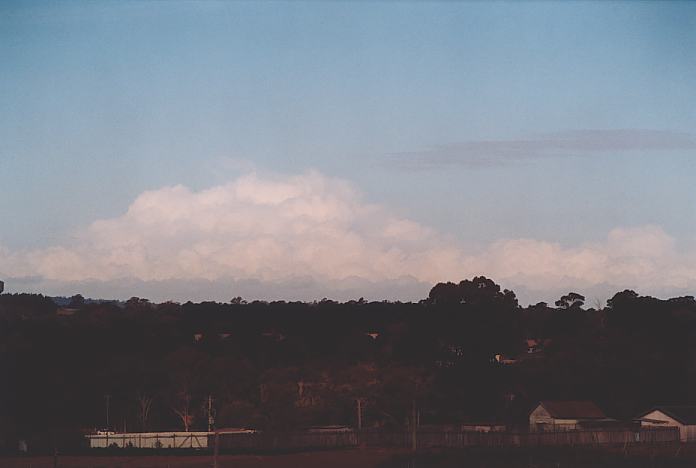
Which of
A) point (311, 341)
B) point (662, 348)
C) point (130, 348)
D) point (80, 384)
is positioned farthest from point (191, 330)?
point (662, 348)

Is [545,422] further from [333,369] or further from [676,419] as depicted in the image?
[333,369]

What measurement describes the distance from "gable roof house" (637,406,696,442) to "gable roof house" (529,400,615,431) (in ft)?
9.61

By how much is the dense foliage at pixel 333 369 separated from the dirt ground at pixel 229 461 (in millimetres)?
6589

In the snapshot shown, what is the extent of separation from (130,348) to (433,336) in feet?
80.5

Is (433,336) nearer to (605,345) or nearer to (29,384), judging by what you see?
(605,345)

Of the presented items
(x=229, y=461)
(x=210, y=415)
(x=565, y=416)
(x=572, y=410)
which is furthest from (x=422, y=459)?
(x=572, y=410)

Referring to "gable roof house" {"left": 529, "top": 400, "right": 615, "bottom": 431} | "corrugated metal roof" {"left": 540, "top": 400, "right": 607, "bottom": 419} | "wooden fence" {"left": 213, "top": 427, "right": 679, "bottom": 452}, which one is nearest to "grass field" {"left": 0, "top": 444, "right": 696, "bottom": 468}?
"wooden fence" {"left": 213, "top": 427, "right": 679, "bottom": 452}

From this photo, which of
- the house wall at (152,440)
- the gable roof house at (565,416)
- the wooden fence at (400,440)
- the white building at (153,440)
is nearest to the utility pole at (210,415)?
the white building at (153,440)

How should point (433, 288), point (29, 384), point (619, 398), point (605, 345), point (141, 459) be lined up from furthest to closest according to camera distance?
1. point (433, 288)
2. point (605, 345)
3. point (619, 398)
4. point (29, 384)
5. point (141, 459)

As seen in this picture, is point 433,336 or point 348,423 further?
point 433,336

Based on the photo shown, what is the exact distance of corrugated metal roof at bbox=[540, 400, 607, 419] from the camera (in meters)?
81.2

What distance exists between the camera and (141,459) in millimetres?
63625

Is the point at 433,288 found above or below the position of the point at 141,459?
above

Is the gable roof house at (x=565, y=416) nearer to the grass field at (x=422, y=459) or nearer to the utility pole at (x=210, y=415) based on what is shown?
the grass field at (x=422, y=459)
